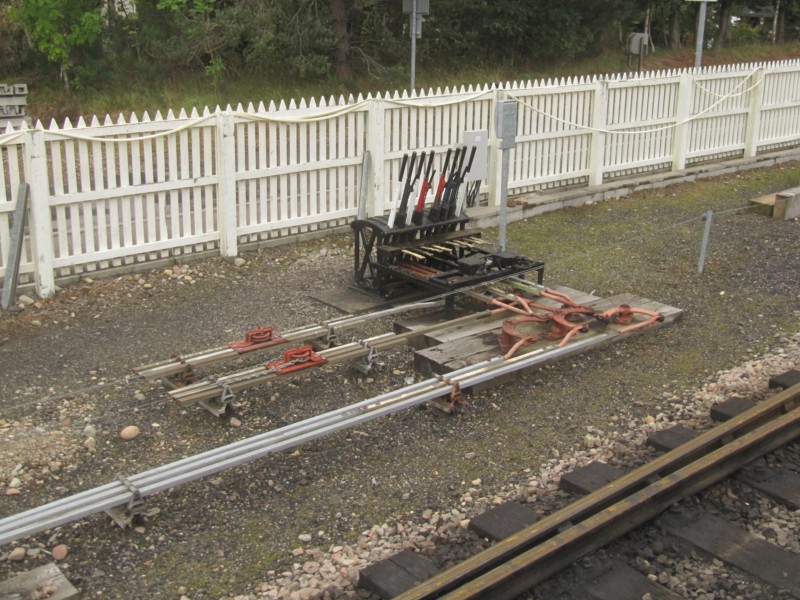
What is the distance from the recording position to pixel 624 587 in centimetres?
452

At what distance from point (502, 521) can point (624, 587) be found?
76 cm

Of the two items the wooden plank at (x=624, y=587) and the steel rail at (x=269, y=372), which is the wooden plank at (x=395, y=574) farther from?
the steel rail at (x=269, y=372)

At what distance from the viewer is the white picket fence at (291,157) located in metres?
8.74

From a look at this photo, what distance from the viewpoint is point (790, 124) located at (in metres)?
17.1

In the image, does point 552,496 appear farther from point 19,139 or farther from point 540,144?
point 540,144

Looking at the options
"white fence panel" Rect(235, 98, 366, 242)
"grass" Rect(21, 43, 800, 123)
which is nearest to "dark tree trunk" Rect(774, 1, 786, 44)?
"grass" Rect(21, 43, 800, 123)

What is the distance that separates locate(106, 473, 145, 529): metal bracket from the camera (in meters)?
4.99

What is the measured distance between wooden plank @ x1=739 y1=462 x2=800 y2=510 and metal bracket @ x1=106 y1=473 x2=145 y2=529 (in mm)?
3500

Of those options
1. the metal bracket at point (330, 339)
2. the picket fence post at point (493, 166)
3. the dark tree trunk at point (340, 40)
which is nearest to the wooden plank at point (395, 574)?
the metal bracket at point (330, 339)

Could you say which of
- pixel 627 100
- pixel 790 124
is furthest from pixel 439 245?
pixel 790 124

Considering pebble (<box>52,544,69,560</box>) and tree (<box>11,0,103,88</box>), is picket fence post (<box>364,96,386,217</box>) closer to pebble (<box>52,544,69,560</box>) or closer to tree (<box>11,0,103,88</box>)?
pebble (<box>52,544,69,560</box>)

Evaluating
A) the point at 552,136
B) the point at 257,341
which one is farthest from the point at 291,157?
the point at 552,136

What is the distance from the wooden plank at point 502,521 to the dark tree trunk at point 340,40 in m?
18.9

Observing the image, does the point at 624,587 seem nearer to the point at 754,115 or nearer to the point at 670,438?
the point at 670,438
